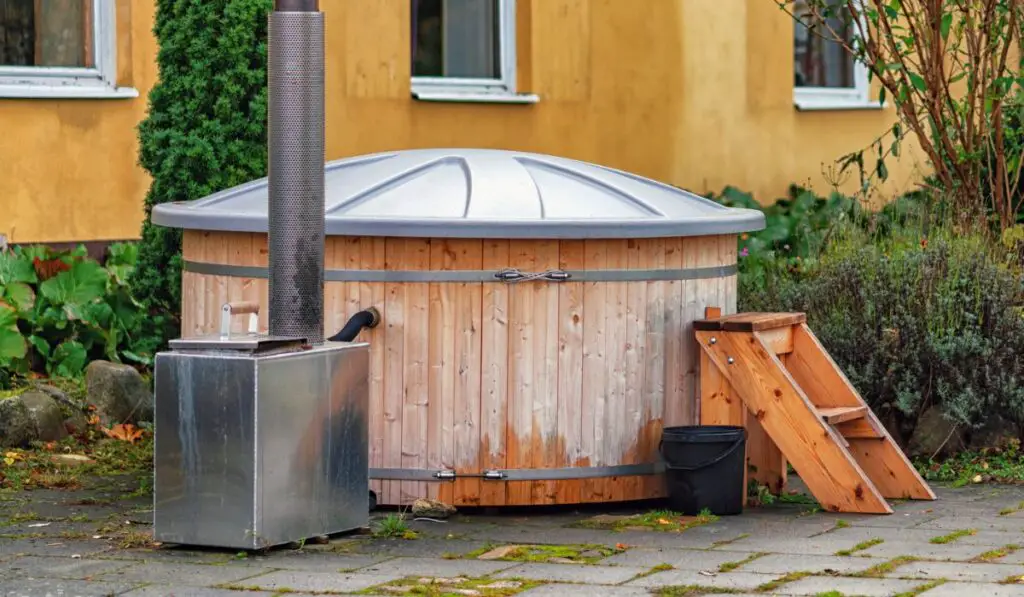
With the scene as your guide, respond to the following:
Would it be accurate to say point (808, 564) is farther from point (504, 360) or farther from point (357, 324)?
point (357, 324)

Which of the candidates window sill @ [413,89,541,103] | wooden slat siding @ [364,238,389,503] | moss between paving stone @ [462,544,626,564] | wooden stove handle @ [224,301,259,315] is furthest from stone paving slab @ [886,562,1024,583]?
window sill @ [413,89,541,103]

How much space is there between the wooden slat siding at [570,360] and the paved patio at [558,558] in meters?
0.29

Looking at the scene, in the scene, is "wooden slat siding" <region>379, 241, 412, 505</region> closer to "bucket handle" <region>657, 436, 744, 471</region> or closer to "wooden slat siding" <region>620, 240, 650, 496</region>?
"wooden slat siding" <region>620, 240, 650, 496</region>

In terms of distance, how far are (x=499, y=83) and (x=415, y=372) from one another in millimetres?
7101

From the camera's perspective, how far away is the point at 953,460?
848 centimetres

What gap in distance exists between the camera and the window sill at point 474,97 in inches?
527

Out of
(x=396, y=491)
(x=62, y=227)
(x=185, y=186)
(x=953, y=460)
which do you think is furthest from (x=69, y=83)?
(x=953, y=460)

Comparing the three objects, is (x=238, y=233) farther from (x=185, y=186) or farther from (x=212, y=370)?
(x=185, y=186)

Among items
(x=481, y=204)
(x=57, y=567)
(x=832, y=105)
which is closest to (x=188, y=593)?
(x=57, y=567)

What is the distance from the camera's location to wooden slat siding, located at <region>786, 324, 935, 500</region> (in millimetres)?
7656

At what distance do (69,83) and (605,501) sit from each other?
5643 mm

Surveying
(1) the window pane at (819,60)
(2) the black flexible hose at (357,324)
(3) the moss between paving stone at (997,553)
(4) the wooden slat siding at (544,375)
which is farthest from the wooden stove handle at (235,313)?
(1) the window pane at (819,60)

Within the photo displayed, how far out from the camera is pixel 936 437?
28.1 ft

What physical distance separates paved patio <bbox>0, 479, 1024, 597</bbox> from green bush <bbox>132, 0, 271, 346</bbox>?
8.44 ft
